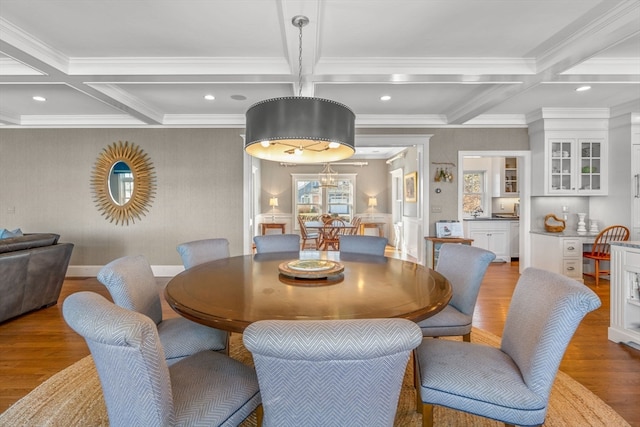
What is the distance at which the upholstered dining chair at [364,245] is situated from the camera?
300 centimetres

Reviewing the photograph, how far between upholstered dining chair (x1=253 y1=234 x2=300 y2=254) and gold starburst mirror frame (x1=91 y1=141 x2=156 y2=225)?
9.42ft

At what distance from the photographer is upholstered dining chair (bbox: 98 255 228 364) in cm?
160

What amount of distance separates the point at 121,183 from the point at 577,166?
6982 mm

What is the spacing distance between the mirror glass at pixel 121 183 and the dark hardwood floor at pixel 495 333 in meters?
1.93

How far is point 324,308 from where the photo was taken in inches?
52.1

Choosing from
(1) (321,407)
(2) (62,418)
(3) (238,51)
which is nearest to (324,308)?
(1) (321,407)

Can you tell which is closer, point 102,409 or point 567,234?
point 102,409

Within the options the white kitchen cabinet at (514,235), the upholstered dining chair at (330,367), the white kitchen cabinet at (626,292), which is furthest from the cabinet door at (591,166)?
the upholstered dining chair at (330,367)

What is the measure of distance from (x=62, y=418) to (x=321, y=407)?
1.77 metres

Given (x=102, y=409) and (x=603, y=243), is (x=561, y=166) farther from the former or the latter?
(x=102, y=409)

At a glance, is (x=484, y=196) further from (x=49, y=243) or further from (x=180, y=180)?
(x=49, y=243)

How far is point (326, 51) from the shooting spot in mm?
2832

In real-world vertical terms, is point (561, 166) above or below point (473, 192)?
above

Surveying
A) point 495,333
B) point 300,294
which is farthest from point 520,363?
point 495,333
